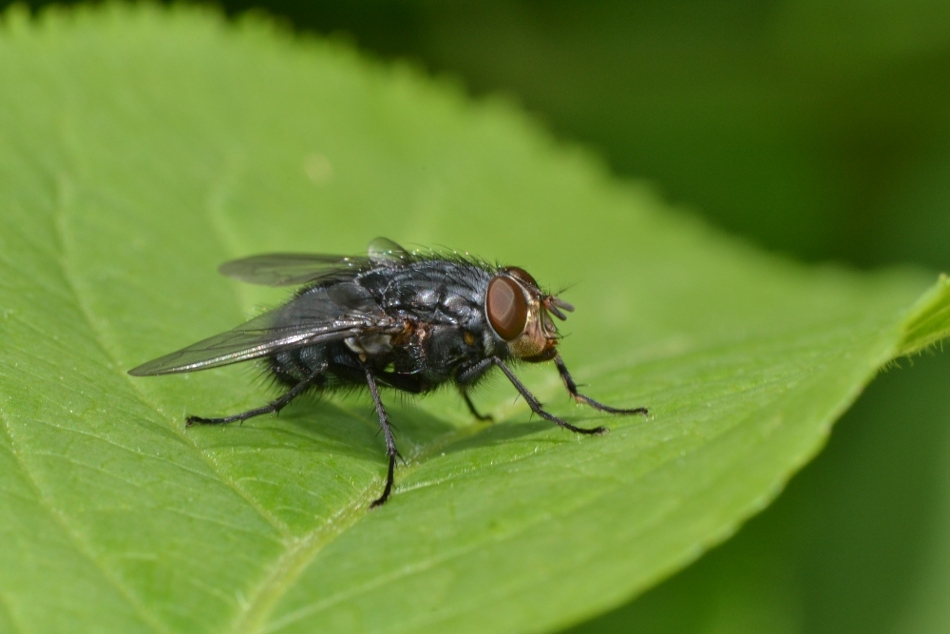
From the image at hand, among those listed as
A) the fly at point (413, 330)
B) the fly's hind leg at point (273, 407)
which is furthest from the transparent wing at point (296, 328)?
the fly's hind leg at point (273, 407)

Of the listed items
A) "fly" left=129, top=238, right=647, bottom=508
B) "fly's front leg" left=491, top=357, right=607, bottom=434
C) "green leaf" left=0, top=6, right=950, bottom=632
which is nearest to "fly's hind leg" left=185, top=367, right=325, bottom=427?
"fly" left=129, top=238, right=647, bottom=508

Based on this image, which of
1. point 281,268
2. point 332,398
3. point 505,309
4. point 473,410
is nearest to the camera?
point 505,309

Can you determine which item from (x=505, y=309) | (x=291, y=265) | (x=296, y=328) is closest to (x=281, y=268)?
(x=291, y=265)

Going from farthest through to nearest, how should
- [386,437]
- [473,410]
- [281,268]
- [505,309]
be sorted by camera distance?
[281,268]
[473,410]
[505,309]
[386,437]

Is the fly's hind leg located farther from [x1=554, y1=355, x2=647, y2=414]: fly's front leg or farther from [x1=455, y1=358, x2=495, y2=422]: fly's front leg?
[x1=554, y1=355, x2=647, y2=414]: fly's front leg

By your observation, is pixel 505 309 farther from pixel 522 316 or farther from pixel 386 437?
pixel 386 437
